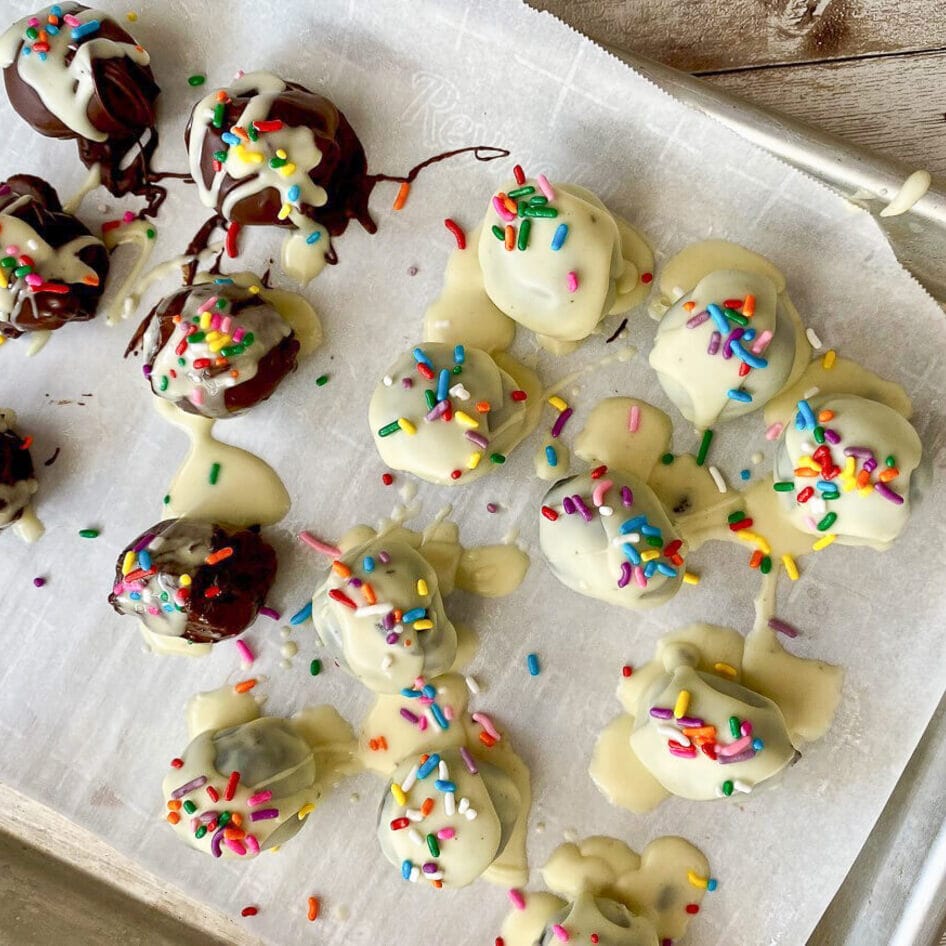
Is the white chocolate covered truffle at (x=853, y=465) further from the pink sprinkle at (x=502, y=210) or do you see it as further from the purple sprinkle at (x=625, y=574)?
the pink sprinkle at (x=502, y=210)

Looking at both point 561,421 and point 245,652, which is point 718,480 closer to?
point 561,421

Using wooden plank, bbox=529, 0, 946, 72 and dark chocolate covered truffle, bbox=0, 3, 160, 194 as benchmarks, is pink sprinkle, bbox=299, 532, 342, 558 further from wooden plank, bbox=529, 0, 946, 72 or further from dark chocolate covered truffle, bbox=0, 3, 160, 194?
wooden plank, bbox=529, 0, 946, 72

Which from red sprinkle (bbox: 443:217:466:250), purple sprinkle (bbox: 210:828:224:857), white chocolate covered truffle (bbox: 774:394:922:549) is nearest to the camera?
white chocolate covered truffle (bbox: 774:394:922:549)

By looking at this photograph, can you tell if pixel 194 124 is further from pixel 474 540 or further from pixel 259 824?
pixel 259 824

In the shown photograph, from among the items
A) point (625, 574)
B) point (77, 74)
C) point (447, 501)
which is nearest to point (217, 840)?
point (447, 501)

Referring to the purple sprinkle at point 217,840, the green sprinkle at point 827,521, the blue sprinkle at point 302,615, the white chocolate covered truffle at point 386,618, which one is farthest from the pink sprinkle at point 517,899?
the green sprinkle at point 827,521

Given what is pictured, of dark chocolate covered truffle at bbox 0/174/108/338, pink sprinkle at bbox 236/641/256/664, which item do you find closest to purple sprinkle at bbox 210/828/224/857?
pink sprinkle at bbox 236/641/256/664

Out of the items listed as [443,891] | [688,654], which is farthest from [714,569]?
[443,891]
